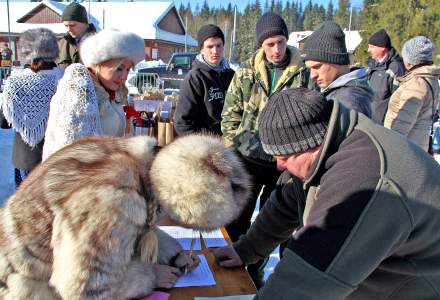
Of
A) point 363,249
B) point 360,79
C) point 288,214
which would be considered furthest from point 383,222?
point 360,79

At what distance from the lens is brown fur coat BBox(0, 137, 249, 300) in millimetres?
Answer: 955

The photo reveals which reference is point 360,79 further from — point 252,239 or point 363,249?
point 363,249

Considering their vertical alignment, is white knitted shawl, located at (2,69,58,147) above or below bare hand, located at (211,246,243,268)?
above

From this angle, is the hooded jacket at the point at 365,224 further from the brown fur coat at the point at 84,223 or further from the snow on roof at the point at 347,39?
the snow on roof at the point at 347,39

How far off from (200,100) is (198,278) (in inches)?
61.4

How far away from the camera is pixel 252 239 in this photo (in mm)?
1474

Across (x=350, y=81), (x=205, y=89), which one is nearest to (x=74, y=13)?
(x=205, y=89)

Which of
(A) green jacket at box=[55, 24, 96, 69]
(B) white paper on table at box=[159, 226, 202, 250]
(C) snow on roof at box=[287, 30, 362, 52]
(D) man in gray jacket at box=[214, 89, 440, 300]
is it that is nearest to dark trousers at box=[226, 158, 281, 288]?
(B) white paper on table at box=[159, 226, 202, 250]

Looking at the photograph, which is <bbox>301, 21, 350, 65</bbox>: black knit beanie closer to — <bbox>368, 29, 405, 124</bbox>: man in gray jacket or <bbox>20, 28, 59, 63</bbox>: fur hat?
<bbox>20, 28, 59, 63</bbox>: fur hat

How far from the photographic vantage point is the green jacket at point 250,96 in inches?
92.8

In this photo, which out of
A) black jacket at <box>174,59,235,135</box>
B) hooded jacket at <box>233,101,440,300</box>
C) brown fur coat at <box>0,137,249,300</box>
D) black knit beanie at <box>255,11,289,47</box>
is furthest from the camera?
black jacket at <box>174,59,235,135</box>

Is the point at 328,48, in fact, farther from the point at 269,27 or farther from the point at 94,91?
the point at 94,91

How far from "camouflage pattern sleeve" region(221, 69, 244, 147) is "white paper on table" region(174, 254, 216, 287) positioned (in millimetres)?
1141

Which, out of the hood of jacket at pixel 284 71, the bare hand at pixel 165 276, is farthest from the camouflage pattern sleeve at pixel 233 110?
the bare hand at pixel 165 276
